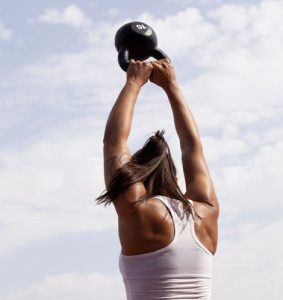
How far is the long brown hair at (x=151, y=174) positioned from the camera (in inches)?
128

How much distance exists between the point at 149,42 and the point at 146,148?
5.64ft

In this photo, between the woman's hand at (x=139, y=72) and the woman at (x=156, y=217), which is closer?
the woman at (x=156, y=217)

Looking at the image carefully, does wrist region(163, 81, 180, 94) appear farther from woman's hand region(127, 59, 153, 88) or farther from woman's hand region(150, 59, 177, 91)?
woman's hand region(127, 59, 153, 88)

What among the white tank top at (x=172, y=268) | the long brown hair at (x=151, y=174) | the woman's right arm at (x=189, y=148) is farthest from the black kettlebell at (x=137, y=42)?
the white tank top at (x=172, y=268)

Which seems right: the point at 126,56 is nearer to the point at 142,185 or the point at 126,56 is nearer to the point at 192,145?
the point at 192,145

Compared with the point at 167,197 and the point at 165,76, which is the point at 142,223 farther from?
the point at 165,76

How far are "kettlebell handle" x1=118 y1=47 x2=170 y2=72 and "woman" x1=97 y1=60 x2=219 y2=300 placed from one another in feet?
3.09

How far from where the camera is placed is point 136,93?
3918mm

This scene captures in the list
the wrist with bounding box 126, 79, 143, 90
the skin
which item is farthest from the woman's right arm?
the wrist with bounding box 126, 79, 143, 90

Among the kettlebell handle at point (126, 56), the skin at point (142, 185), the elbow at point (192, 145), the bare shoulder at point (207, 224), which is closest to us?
the skin at point (142, 185)

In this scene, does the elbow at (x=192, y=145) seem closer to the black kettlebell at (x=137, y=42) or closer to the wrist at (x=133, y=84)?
the wrist at (x=133, y=84)

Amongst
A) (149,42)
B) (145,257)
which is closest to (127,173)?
(145,257)

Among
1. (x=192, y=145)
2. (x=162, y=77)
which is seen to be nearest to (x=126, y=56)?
(x=162, y=77)

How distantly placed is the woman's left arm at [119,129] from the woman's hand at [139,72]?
0.8 inches
